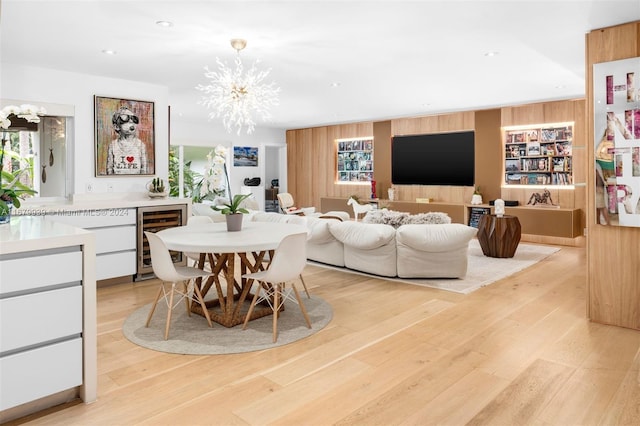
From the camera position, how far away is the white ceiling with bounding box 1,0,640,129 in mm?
3305

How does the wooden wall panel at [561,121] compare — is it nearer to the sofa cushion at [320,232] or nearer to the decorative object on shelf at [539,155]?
the decorative object on shelf at [539,155]

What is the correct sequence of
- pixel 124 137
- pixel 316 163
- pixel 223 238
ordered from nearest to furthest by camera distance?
pixel 223 238 < pixel 124 137 < pixel 316 163

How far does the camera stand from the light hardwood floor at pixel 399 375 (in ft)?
7.35

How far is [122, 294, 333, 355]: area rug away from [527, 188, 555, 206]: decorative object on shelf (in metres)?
5.58

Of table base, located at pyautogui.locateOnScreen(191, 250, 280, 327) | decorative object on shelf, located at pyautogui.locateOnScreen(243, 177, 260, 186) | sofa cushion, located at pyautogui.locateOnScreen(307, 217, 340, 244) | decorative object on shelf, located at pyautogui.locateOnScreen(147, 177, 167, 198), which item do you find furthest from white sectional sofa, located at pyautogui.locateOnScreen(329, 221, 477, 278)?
decorative object on shelf, located at pyautogui.locateOnScreen(243, 177, 260, 186)

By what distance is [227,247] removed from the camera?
3123 millimetres

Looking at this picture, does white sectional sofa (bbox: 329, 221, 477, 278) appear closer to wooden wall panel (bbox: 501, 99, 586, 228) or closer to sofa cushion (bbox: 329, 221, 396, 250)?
sofa cushion (bbox: 329, 221, 396, 250)

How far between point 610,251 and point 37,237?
13.1 feet

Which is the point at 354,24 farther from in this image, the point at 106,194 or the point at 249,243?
the point at 106,194

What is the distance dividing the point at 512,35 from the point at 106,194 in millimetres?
4684

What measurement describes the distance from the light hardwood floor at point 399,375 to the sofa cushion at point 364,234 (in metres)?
1.09

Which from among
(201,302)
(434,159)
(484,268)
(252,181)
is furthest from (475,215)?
(201,302)

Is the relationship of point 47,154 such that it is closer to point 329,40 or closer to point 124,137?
point 124,137

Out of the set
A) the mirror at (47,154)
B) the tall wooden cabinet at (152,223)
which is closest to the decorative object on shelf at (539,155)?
the tall wooden cabinet at (152,223)
